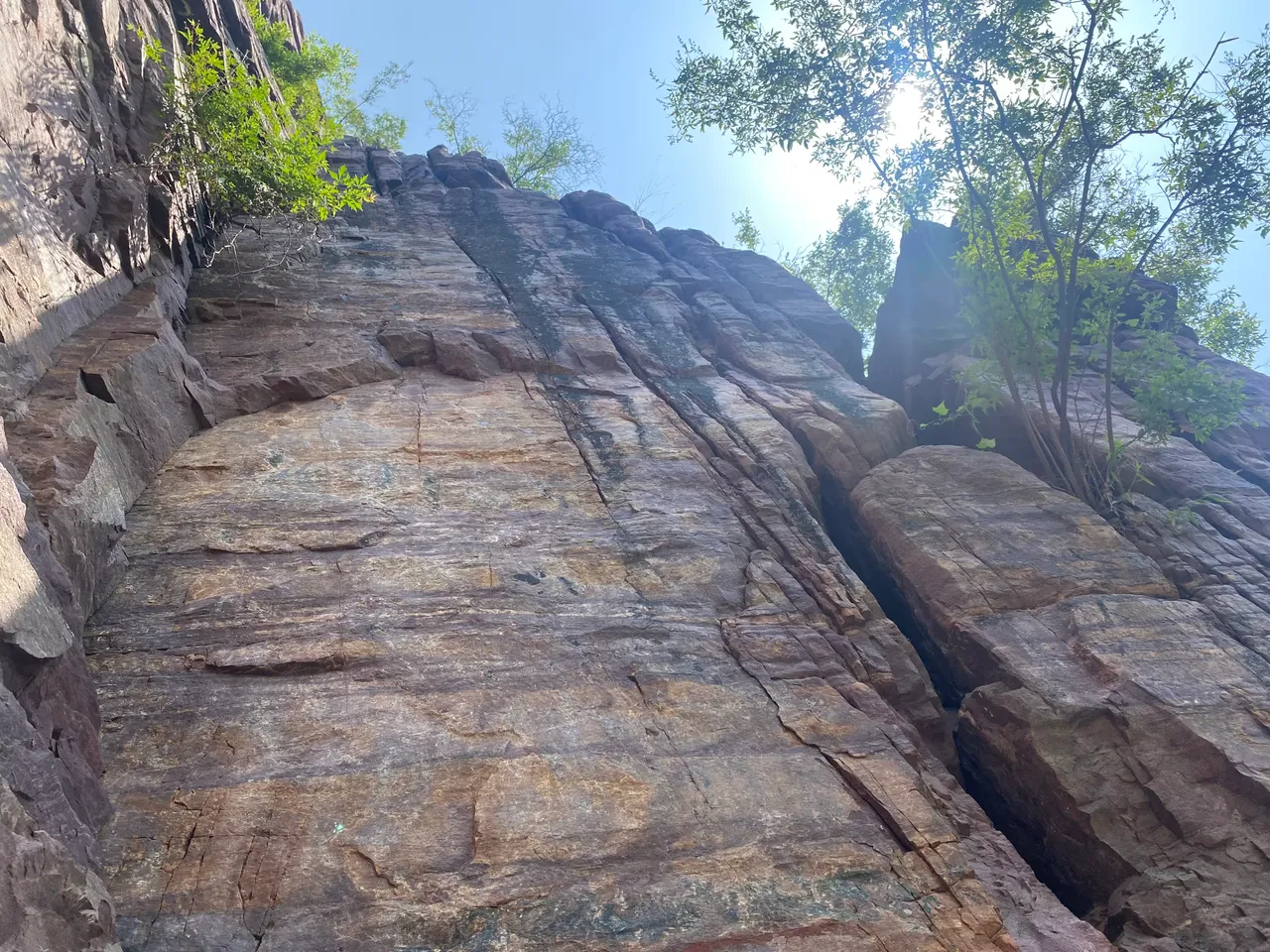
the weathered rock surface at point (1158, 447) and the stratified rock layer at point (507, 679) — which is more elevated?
the weathered rock surface at point (1158, 447)

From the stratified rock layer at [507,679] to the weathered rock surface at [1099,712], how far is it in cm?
106

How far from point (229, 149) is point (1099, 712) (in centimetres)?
1583

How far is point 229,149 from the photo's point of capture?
46.1ft

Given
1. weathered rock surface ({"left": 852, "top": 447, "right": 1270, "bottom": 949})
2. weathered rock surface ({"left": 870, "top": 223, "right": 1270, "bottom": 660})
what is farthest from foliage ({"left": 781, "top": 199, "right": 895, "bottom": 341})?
weathered rock surface ({"left": 852, "top": 447, "right": 1270, "bottom": 949})

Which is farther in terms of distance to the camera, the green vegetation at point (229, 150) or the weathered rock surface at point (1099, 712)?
the green vegetation at point (229, 150)

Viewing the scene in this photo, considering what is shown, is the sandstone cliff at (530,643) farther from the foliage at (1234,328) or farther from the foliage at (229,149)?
the foliage at (1234,328)

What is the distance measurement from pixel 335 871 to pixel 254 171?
12.8 m

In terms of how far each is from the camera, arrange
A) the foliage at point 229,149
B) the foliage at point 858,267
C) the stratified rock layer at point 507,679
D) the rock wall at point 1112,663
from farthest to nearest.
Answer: the foliage at point 858,267 → the foliage at point 229,149 → the rock wall at point 1112,663 → the stratified rock layer at point 507,679

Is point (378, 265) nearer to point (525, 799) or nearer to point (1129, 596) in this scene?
point (525, 799)

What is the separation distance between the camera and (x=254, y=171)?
562 inches

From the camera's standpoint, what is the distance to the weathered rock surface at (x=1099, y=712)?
7.46 metres

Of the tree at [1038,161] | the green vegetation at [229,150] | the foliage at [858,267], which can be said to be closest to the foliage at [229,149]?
the green vegetation at [229,150]

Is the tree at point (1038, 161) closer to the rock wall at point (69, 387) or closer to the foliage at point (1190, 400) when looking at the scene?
the foliage at point (1190, 400)

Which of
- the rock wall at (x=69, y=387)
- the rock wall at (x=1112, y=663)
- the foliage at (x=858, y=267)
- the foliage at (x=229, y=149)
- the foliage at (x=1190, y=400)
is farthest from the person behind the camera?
the foliage at (x=858, y=267)
